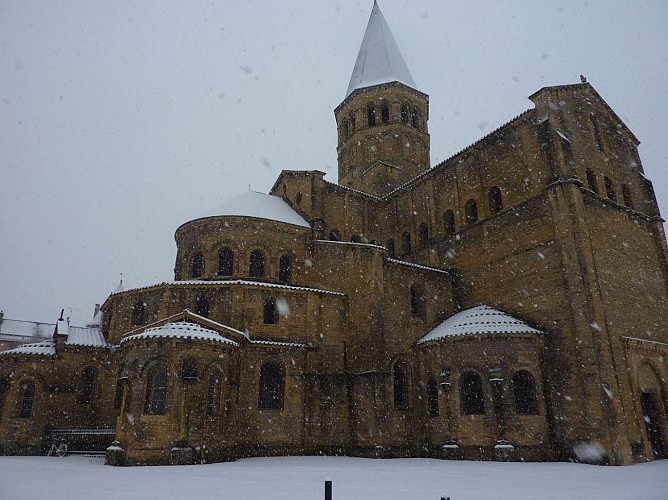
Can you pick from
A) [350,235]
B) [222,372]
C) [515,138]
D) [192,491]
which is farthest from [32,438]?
[515,138]

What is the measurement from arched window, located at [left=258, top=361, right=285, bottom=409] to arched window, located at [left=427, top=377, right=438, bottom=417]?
747 cm

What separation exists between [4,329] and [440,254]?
2324 inches

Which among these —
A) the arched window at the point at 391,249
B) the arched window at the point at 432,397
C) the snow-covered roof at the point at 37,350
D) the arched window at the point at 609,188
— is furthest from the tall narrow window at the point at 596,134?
the snow-covered roof at the point at 37,350

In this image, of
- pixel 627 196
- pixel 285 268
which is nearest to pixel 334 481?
pixel 285 268

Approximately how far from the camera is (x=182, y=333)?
19.3 meters

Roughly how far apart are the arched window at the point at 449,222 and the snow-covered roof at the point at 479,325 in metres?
5.39

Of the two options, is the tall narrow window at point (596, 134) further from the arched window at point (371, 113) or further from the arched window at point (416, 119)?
the arched window at point (371, 113)

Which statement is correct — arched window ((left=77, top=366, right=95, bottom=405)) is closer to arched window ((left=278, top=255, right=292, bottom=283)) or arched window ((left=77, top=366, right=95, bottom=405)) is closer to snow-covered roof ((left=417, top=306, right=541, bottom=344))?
arched window ((left=278, top=255, right=292, bottom=283))

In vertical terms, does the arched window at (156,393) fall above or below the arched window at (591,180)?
below

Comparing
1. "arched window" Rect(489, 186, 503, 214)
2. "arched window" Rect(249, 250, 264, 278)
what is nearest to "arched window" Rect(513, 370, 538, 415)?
"arched window" Rect(489, 186, 503, 214)

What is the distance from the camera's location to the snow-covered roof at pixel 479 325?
69.3ft

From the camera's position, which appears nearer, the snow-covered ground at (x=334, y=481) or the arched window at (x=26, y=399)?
the snow-covered ground at (x=334, y=481)

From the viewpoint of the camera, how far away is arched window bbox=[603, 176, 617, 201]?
79.2 ft

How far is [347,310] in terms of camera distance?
2498 cm
